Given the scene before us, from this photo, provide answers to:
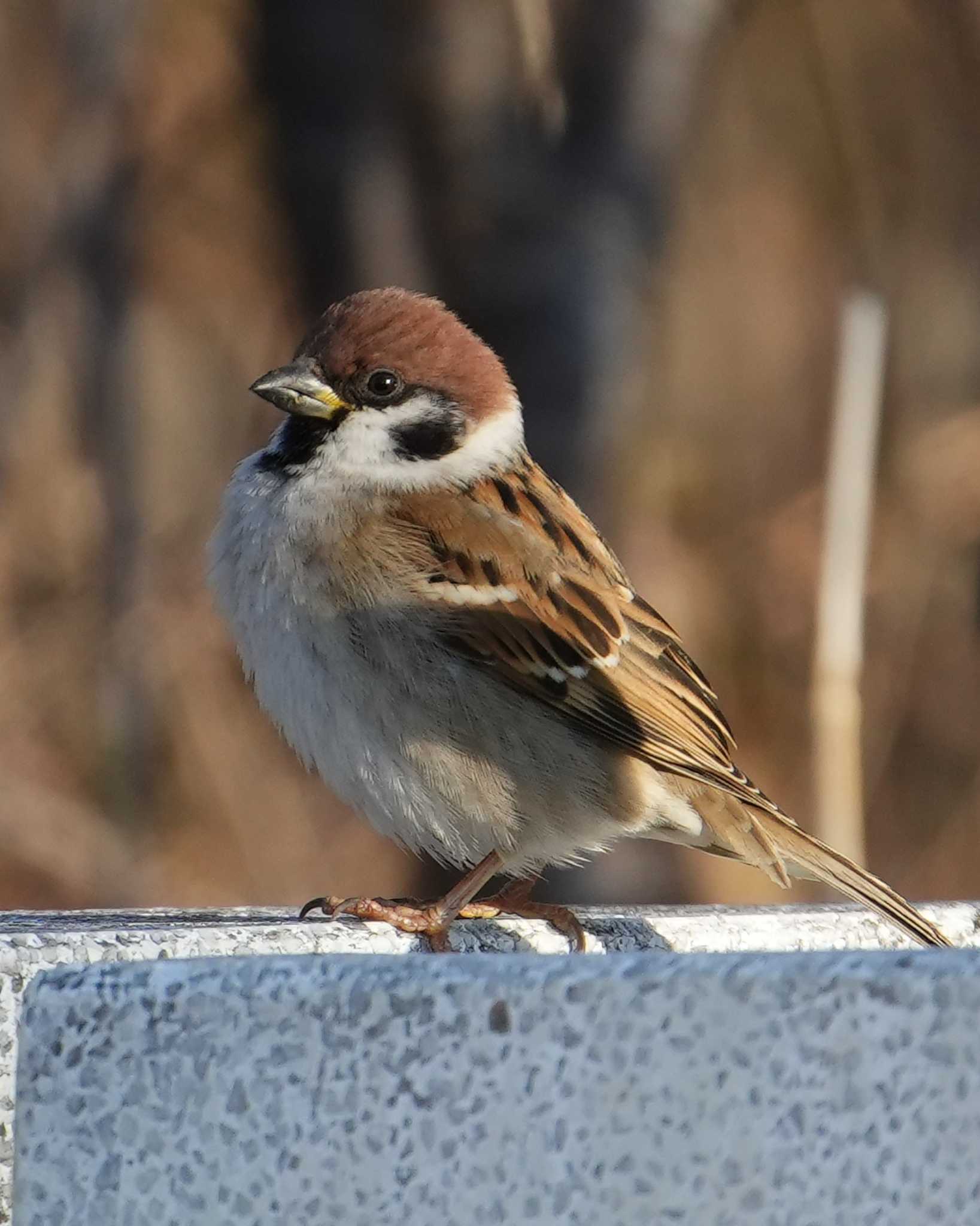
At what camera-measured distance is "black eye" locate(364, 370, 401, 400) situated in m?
2.94

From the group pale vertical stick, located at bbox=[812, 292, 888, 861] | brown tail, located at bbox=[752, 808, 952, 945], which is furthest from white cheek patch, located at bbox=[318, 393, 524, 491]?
pale vertical stick, located at bbox=[812, 292, 888, 861]

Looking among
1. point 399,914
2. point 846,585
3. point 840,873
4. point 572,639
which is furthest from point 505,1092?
point 846,585

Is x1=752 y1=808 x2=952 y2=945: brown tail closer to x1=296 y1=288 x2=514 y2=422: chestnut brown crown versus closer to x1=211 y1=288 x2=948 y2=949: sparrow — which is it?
x1=211 y1=288 x2=948 y2=949: sparrow

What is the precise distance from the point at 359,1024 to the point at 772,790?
5.22 m

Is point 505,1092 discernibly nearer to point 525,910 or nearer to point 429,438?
point 525,910

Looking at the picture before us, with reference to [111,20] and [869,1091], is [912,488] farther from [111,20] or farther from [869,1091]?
[869,1091]

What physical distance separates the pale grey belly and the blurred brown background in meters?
1.83

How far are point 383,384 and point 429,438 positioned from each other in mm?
112

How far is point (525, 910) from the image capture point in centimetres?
277

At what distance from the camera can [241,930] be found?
193cm

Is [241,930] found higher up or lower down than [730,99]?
lower down

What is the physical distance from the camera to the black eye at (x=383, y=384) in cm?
294

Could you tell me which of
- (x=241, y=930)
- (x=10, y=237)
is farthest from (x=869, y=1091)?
(x=10, y=237)

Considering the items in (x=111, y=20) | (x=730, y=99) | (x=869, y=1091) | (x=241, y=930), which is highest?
(x=730, y=99)
